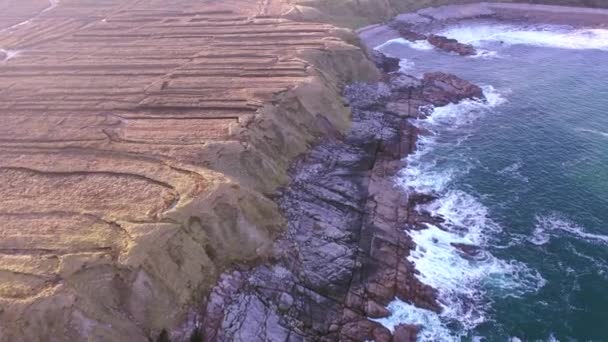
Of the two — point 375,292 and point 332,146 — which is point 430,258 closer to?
point 375,292

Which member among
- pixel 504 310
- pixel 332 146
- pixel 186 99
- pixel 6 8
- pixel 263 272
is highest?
pixel 6 8

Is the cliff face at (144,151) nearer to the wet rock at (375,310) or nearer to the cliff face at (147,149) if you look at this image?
the cliff face at (147,149)

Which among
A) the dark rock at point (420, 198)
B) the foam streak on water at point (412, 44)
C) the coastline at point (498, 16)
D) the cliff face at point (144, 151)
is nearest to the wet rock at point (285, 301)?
the cliff face at point (144, 151)

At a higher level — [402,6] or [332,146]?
[402,6]

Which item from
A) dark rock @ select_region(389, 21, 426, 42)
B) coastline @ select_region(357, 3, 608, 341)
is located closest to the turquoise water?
coastline @ select_region(357, 3, 608, 341)

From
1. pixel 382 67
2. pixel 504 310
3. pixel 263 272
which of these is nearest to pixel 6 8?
pixel 382 67

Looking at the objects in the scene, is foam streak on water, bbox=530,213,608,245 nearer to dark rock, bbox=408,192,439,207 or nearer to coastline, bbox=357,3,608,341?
dark rock, bbox=408,192,439,207

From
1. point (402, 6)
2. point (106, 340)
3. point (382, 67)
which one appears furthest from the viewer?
point (402, 6)
